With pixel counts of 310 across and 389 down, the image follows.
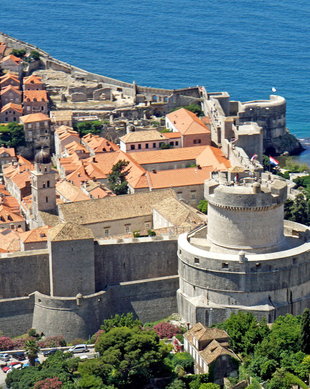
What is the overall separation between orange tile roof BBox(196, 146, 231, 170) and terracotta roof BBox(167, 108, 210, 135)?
6.38 meters

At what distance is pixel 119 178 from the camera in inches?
4345

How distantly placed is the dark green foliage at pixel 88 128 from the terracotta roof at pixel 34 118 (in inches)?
141

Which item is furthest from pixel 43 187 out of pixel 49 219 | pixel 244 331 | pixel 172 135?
pixel 244 331

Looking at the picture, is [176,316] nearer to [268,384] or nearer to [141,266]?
[141,266]

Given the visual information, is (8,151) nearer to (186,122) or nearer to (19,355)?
(186,122)

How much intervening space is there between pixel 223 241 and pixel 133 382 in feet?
40.2

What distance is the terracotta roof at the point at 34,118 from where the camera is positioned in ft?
421

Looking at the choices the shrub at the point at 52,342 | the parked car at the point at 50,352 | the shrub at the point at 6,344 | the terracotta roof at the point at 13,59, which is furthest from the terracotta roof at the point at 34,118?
the parked car at the point at 50,352

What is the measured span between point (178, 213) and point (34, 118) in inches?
1550

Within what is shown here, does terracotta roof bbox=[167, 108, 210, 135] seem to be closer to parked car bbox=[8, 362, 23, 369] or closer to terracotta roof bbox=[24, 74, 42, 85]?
terracotta roof bbox=[24, 74, 42, 85]

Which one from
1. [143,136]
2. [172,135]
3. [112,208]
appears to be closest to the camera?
[112,208]

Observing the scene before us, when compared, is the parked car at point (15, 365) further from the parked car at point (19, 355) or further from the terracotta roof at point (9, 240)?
the terracotta roof at point (9, 240)

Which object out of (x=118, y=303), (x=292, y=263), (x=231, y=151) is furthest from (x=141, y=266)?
(x=231, y=151)

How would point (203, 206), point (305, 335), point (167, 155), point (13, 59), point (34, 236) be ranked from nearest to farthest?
point (305, 335)
point (34, 236)
point (203, 206)
point (167, 155)
point (13, 59)
